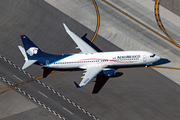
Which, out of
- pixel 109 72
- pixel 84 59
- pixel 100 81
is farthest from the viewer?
pixel 84 59

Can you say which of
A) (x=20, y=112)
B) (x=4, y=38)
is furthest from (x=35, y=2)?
(x=20, y=112)

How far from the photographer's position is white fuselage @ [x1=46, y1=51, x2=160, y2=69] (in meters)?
86.0

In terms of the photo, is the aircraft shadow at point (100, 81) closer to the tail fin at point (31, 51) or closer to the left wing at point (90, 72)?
the left wing at point (90, 72)

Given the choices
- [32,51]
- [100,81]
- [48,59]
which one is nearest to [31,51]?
[32,51]

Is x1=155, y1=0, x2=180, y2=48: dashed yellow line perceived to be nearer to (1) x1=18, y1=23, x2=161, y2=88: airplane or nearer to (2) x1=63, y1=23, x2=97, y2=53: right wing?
(1) x1=18, y1=23, x2=161, y2=88: airplane

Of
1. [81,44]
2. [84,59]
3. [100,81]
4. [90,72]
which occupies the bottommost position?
[100,81]

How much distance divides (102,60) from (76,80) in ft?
30.9

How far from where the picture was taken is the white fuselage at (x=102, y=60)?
3386 inches

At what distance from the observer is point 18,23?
105062mm

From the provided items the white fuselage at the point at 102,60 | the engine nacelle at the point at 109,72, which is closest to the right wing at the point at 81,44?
the white fuselage at the point at 102,60

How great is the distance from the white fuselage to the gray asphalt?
320 centimetres

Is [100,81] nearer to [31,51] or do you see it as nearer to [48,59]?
[48,59]

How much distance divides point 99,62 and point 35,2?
40720mm

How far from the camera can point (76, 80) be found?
86438 millimetres
